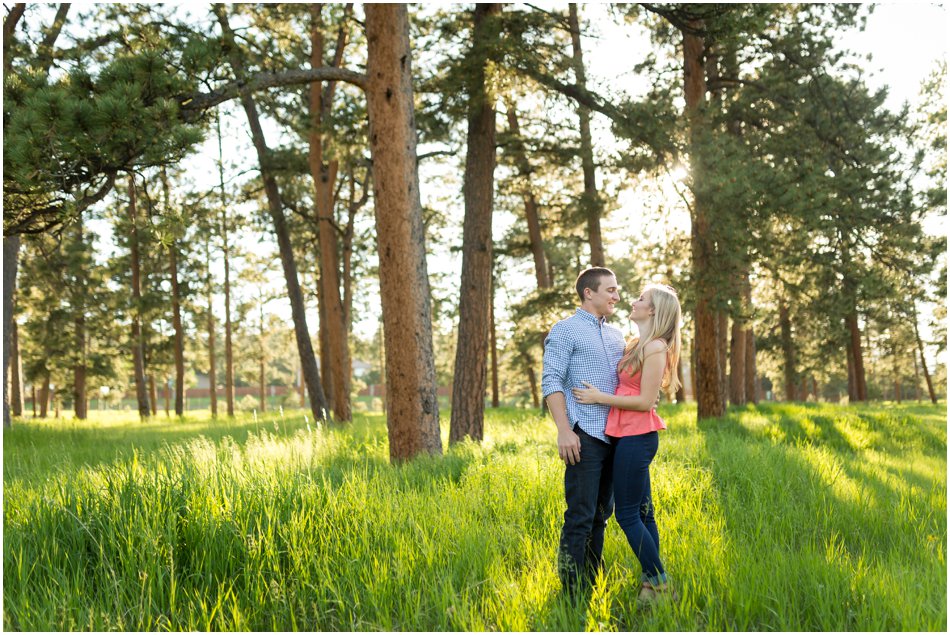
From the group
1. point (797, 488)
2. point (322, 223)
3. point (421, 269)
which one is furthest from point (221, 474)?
point (322, 223)

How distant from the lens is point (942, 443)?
11.6 m

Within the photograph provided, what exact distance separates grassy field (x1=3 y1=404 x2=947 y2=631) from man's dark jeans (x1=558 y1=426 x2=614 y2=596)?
127 mm

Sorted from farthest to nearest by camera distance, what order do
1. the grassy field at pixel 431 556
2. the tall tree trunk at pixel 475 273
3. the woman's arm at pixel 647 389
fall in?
the tall tree trunk at pixel 475 273, the woman's arm at pixel 647 389, the grassy field at pixel 431 556

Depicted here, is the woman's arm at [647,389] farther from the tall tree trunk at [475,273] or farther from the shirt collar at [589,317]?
the tall tree trunk at [475,273]

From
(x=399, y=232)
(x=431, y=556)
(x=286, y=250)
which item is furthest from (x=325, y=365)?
(x=431, y=556)

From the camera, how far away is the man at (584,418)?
370 centimetres

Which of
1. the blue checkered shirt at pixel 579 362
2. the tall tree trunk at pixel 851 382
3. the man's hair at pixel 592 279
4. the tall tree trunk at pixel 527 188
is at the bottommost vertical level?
the tall tree trunk at pixel 851 382

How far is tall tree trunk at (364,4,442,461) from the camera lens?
7.33 m

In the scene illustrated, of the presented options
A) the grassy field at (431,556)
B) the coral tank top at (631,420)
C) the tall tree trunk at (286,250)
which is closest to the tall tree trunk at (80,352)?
the tall tree trunk at (286,250)

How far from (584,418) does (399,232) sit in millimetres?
4174

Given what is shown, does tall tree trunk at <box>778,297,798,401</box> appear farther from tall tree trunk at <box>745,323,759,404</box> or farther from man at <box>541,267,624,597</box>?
man at <box>541,267,624,597</box>

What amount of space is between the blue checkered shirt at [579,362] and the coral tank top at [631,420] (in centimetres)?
7

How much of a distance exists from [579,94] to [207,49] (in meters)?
5.80

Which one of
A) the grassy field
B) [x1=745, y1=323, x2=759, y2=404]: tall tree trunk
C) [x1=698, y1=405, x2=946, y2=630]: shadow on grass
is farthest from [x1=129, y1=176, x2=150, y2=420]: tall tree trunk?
[x1=745, y1=323, x2=759, y2=404]: tall tree trunk
